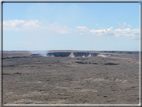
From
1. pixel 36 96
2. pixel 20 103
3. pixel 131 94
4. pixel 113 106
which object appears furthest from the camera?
pixel 131 94

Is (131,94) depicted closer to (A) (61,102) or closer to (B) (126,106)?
(B) (126,106)

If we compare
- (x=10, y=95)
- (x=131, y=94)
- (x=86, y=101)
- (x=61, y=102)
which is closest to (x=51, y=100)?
(x=61, y=102)

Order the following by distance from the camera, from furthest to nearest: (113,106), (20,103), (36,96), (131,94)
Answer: (131,94), (36,96), (20,103), (113,106)

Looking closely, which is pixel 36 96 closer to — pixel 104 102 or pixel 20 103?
pixel 20 103

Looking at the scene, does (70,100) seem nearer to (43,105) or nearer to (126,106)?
(43,105)

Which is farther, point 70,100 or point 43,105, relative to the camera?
point 70,100

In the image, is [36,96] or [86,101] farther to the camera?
[36,96]

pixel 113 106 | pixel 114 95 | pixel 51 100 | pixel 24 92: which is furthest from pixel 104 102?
pixel 24 92

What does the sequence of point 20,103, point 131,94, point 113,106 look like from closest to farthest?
point 113,106 < point 20,103 < point 131,94
